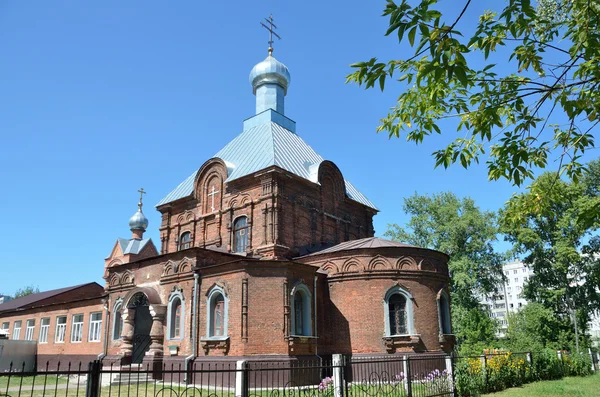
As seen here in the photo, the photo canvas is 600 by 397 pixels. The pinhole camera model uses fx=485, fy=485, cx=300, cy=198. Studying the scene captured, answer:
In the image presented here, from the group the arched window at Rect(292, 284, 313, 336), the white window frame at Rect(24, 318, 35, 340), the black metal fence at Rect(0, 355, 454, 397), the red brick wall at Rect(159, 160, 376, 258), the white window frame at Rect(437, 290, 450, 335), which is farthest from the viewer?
the white window frame at Rect(24, 318, 35, 340)

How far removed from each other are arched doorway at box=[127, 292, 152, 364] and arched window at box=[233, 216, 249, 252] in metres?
4.18

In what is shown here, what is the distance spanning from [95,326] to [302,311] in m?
11.7

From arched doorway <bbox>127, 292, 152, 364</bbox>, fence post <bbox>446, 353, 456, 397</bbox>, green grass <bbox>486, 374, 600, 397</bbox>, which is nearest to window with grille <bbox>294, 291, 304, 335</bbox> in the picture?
arched doorway <bbox>127, 292, 152, 364</bbox>

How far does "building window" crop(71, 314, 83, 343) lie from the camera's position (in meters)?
23.6

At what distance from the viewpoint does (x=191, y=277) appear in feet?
54.5

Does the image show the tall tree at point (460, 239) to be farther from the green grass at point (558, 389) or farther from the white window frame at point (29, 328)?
the white window frame at point (29, 328)

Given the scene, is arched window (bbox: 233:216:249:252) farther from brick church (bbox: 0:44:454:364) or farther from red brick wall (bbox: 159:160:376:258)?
red brick wall (bbox: 159:160:376:258)

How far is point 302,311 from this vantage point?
16.5m

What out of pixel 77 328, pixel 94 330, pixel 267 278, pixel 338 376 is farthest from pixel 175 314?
pixel 77 328

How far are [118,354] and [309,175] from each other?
1042 centimetres

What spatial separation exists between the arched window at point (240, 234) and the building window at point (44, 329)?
1375 cm

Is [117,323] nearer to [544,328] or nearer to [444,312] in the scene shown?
[444,312]

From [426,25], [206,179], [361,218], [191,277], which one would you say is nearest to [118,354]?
[191,277]

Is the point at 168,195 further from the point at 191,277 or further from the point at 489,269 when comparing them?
the point at 489,269
